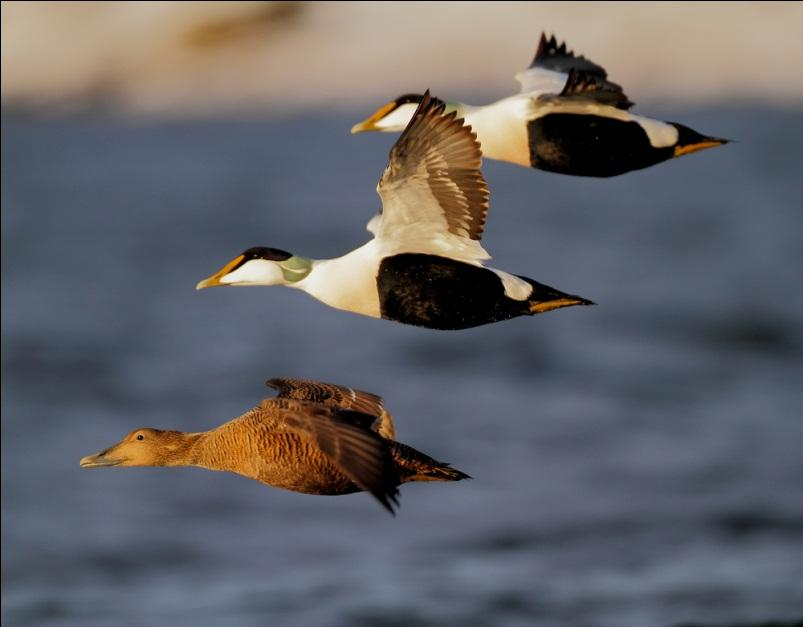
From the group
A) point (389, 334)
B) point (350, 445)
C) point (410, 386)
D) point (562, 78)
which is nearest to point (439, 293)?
point (350, 445)

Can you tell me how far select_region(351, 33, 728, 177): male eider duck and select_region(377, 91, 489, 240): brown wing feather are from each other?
108 cm

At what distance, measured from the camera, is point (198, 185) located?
105 ft

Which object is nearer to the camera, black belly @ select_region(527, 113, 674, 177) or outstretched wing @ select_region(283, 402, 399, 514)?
outstretched wing @ select_region(283, 402, 399, 514)

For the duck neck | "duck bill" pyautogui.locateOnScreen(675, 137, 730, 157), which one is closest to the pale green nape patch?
the duck neck

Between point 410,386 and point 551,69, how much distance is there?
13.9 metres

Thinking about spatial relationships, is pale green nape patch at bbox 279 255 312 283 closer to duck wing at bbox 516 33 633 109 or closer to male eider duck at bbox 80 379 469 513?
male eider duck at bbox 80 379 469 513

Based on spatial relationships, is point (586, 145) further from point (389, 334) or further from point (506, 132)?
point (389, 334)

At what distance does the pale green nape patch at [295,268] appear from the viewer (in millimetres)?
9180

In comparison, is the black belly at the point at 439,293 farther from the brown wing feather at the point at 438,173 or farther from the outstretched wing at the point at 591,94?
the outstretched wing at the point at 591,94

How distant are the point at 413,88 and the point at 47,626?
1103 cm

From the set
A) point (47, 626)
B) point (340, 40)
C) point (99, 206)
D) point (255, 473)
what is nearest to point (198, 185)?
point (99, 206)

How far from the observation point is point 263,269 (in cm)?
928

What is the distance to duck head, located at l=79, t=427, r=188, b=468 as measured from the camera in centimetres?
922

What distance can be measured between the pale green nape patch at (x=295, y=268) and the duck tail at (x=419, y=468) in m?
1.04
